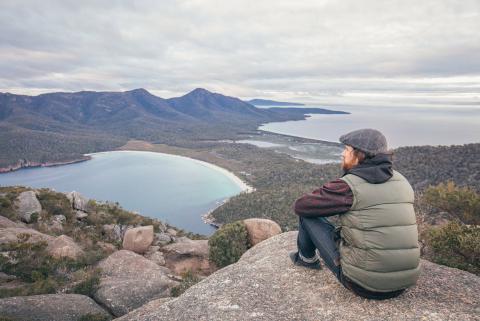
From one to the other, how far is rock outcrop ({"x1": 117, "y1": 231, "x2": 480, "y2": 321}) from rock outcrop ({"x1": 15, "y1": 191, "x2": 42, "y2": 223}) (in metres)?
17.3

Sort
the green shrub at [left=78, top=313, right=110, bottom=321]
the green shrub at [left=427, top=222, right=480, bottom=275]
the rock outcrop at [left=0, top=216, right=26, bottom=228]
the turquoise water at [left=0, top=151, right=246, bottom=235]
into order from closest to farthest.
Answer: the green shrub at [left=78, top=313, right=110, bottom=321] < the green shrub at [left=427, top=222, right=480, bottom=275] < the rock outcrop at [left=0, top=216, right=26, bottom=228] < the turquoise water at [left=0, top=151, right=246, bottom=235]

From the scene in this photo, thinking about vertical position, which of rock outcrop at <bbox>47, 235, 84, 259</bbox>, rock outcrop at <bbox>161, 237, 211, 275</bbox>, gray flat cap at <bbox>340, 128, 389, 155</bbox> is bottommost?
rock outcrop at <bbox>161, 237, 211, 275</bbox>

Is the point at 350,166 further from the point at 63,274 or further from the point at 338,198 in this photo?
the point at 63,274

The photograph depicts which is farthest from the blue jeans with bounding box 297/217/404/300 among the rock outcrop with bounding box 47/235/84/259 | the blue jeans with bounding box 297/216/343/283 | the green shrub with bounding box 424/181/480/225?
the green shrub with bounding box 424/181/480/225

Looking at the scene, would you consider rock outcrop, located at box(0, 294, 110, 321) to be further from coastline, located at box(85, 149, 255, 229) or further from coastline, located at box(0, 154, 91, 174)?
coastline, located at box(0, 154, 91, 174)

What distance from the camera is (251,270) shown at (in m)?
7.40

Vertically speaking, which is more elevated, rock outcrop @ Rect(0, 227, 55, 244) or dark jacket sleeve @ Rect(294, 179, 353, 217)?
dark jacket sleeve @ Rect(294, 179, 353, 217)

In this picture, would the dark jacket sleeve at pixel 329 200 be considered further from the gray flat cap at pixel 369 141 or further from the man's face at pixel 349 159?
the gray flat cap at pixel 369 141

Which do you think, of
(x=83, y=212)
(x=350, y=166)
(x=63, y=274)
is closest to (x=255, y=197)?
(x=83, y=212)

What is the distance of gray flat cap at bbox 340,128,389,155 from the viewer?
4.86 m

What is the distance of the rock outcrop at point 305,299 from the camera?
5.39 metres

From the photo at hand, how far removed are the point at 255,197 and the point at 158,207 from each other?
40565 mm

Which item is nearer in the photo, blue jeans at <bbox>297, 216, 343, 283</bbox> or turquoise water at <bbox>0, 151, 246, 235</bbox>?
blue jeans at <bbox>297, 216, 343, 283</bbox>

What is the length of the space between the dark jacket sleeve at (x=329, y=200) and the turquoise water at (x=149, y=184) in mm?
89581
